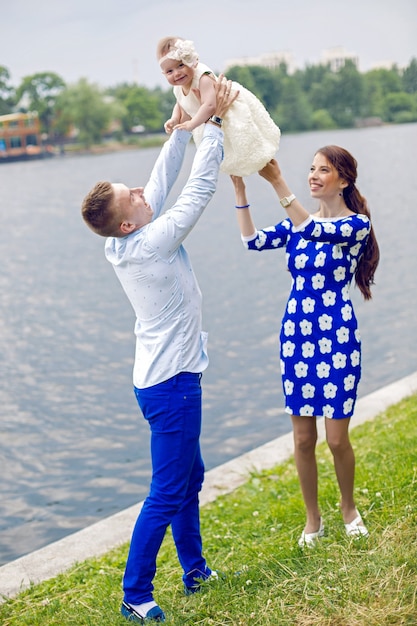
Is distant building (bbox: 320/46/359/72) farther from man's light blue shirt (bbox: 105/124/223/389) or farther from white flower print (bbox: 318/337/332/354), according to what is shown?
man's light blue shirt (bbox: 105/124/223/389)

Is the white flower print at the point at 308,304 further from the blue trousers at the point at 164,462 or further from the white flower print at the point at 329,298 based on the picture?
the blue trousers at the point at 164,462

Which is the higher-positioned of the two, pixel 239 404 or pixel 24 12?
pixel 24 12

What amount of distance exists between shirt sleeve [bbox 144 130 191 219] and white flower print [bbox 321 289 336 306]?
82 centimetres

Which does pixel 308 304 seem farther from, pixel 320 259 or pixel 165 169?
pixel 165 169

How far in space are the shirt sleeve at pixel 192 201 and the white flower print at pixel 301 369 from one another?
36.4 inches

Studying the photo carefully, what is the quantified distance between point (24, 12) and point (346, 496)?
11860 centimetres

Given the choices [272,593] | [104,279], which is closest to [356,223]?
[272,593]

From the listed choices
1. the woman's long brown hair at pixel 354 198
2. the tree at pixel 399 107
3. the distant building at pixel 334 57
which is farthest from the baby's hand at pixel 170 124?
the distant building at pixel 334 57

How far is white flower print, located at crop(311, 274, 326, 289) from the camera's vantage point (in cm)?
383

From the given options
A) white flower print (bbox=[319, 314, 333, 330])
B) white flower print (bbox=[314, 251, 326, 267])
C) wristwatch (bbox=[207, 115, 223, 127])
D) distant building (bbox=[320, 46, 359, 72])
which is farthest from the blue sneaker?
distant building (bbox=[320, 46, 359, 72])

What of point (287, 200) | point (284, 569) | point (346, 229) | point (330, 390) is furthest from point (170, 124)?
point (284, 569)

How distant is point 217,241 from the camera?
24.7 metres

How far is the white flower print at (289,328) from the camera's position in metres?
3.90

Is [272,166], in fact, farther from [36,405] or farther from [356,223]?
[36,405]
